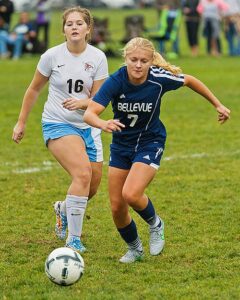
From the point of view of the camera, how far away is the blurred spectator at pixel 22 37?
27.7 meters

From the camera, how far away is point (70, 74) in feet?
24.8

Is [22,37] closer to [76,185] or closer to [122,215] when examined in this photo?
[76,185]

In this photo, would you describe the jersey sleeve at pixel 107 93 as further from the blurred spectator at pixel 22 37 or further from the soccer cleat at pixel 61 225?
the blurred spectator at pixel 22 37

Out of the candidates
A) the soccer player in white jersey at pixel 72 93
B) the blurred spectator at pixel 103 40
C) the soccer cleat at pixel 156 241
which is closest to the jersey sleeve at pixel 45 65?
the soccer player in white jersey at pixel 72 93

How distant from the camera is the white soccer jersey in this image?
298 inches

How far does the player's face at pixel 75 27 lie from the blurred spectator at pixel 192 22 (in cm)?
2233

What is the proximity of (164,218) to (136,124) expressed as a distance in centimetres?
188

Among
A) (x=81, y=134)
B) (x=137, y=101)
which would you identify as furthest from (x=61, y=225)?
(x=137, y=101)

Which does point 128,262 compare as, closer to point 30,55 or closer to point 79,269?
point 79,269

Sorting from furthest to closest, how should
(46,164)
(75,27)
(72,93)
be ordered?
(46,164) < (72,93) < (75,27)

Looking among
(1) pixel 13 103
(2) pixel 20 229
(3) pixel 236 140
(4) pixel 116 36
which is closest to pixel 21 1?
(4) pixel 116 36

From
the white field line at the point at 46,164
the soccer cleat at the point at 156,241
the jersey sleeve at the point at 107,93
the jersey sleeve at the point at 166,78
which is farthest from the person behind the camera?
the white field line at the point at 46,164

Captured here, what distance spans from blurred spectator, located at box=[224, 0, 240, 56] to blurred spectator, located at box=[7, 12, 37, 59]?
21.1 feet

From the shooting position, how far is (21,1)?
170ft
